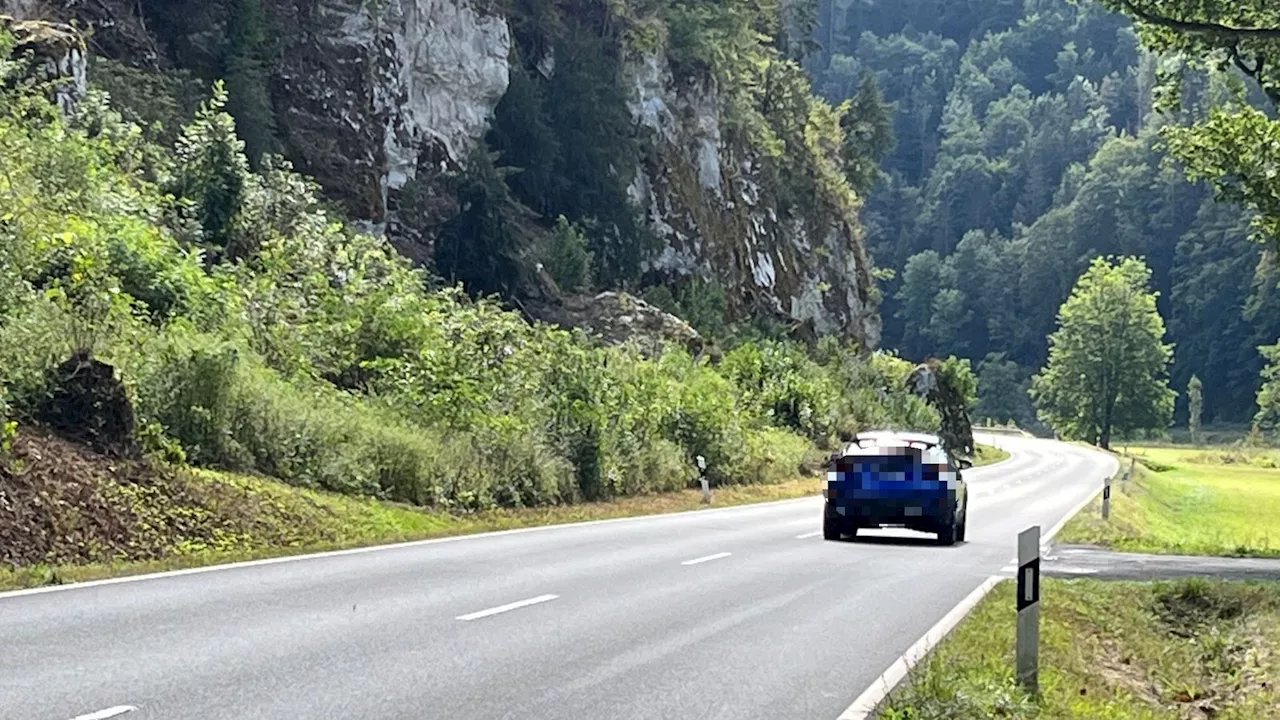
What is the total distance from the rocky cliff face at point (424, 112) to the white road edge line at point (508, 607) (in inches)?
1071

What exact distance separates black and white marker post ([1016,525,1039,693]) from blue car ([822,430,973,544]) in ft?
39.9

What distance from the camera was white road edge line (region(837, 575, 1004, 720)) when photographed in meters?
8.37

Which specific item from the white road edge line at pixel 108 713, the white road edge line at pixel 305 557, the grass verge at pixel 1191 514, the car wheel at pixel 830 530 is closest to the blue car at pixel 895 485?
the car wheel at pixel 830 530

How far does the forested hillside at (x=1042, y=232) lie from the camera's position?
15012cm

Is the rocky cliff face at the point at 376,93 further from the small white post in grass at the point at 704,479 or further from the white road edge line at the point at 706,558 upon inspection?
the white road edge line at the point at 706,558

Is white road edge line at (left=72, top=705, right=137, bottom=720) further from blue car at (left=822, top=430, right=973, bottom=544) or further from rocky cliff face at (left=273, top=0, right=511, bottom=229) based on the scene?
rocky cliff face at (left=273, top=0, right=511, bottom=229)

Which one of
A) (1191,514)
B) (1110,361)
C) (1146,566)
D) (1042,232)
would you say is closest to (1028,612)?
(1146,566)

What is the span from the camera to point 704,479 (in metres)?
32.3

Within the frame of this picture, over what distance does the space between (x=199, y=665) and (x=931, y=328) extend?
16978cm

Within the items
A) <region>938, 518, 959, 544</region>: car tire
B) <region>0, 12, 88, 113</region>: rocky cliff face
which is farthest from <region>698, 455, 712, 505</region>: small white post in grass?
<region>0, 12, 88, 113</region>: rocky cliff face

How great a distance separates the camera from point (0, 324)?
58.8 ft

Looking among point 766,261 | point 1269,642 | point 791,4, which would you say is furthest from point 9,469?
point 791,4

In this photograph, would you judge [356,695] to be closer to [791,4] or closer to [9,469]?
[9,469]

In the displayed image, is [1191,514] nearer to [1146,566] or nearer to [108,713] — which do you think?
[1146,566]
